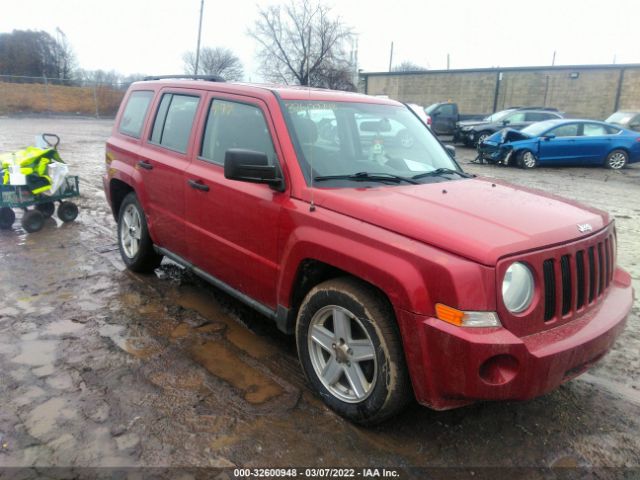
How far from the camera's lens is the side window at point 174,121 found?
13.8ft

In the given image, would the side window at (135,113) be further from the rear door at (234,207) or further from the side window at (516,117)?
the side window at (516,117)

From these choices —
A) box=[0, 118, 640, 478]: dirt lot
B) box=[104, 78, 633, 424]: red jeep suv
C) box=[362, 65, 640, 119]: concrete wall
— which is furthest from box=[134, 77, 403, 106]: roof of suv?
box=[362, 65, 640, 119]: concrete wall

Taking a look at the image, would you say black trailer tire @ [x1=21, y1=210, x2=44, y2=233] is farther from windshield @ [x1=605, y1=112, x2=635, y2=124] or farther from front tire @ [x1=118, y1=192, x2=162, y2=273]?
windshield @ [x1=605, y1=112, x2=635, y2=124]

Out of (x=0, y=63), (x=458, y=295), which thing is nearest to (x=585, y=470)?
(x=458, y=295)

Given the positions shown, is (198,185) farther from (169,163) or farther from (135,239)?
(135,239)

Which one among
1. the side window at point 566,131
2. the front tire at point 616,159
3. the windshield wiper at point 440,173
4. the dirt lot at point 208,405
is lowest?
the dirt lot at point 208,405

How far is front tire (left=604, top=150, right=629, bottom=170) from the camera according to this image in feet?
50.6

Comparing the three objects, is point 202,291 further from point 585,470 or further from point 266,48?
point 266,48

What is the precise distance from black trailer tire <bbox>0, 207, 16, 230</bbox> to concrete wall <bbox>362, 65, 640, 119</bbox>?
3228 centimetres

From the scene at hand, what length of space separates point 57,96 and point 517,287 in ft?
137

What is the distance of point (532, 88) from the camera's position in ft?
106

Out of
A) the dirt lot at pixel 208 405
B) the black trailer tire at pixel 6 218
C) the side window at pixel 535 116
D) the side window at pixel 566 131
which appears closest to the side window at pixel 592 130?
the side window at pixel 566 131

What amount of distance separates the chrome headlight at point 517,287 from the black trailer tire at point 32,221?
256 inches

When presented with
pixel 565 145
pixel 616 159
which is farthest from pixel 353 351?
pixel 616 159
